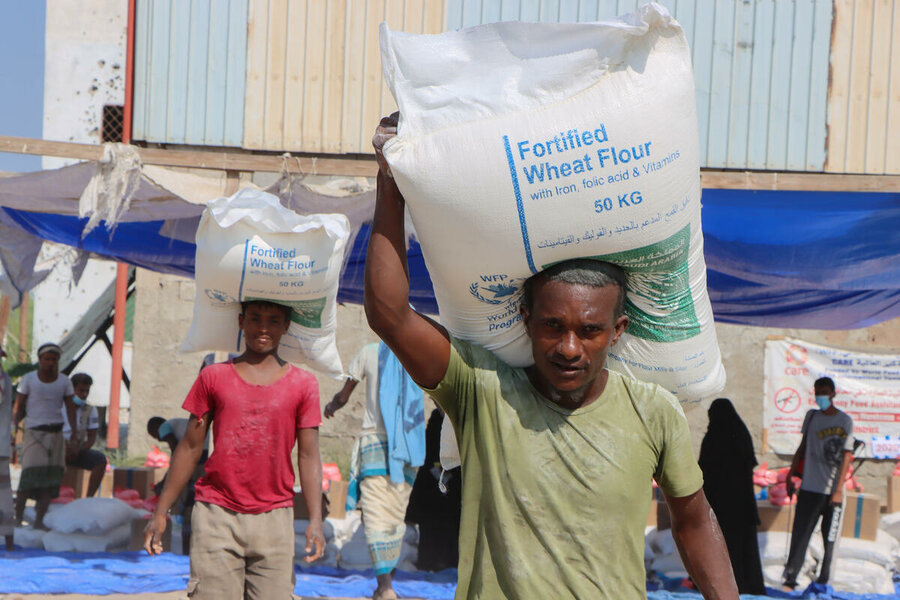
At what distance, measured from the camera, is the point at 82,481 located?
9328 millimetres

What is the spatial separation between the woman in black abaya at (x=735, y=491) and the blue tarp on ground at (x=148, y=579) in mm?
273

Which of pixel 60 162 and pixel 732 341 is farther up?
pixel 60 162

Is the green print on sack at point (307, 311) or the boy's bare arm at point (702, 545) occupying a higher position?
the green print on sack at point (307, 311)

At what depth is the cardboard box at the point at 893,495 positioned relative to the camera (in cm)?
938

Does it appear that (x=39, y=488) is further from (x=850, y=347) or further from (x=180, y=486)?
(x=850, y=347)

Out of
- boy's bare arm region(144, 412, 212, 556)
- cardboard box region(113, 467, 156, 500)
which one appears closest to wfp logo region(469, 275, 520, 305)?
boy's bare arm region(144, 412, 212, 556)

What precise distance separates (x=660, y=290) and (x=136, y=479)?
7.38 meters

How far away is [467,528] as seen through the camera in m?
2.20

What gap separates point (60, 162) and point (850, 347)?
13.4m

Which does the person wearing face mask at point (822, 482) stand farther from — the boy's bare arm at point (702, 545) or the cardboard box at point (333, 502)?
the boy's bare arm at point (702, 545)

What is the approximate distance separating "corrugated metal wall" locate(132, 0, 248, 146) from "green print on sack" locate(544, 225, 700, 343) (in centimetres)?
808

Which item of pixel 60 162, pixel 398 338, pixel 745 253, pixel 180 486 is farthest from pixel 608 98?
pixel 60 162

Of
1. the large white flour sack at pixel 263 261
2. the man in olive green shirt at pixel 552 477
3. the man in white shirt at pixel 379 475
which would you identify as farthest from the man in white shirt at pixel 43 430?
the man in olive green shirt at pixel 552 477

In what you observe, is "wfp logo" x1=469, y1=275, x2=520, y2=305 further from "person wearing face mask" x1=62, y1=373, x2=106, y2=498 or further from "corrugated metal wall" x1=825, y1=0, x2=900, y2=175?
"corrugated metal wall" x1=825, y1=0, x2=900, y2=175
